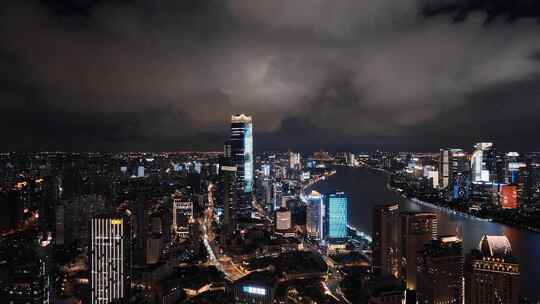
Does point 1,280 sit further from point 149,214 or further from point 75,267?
point 149,214

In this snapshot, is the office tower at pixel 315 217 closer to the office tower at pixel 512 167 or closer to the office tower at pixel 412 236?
the office tower at pixel 412 236

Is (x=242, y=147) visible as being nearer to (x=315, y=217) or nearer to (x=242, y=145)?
(x=242, y=145)

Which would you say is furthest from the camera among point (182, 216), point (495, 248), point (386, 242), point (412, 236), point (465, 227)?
point (182, 216)

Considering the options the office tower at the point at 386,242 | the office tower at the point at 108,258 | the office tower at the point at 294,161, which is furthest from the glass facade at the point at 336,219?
the office tower at the point at 294,161

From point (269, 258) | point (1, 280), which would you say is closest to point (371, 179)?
point (269, 258)

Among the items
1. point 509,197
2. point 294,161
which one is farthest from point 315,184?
point 509,197

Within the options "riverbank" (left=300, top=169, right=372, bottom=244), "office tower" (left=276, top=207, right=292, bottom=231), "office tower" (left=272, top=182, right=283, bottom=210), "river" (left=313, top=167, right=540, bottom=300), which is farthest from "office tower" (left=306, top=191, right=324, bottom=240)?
Answer: "office tower" (left=272, top=182, right=283, bottom=210)
